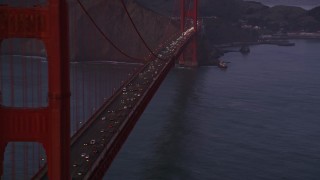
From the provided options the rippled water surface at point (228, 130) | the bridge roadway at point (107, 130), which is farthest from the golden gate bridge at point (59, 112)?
the rippled water surface at point (228, 130)

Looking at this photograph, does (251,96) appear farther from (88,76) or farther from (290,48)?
(290,48)

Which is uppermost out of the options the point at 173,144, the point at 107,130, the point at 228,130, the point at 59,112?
the point at 59,112

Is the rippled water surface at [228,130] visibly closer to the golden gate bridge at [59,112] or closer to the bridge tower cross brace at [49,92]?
the golden gate bridge at [59,112]

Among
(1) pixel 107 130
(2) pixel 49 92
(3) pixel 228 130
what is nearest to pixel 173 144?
(3) pixel 228 130

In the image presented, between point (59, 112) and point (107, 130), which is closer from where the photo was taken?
point (59, 112)

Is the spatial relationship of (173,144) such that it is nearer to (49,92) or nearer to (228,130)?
(228,130)

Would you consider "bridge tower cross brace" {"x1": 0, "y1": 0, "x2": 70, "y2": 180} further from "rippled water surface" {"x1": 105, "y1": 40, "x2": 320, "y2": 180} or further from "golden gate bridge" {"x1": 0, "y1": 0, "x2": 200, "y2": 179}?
"rippled water surface" {"x1": 105, "y1": 40, "x2": 320, "y2": 180}
